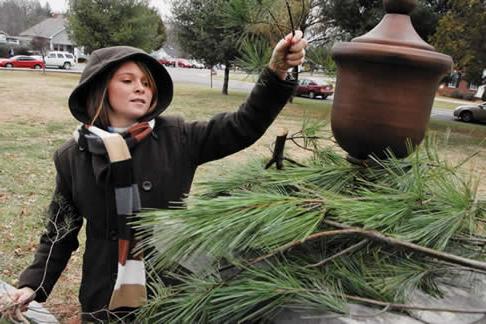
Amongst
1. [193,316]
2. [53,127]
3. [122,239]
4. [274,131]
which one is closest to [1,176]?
[53,127]

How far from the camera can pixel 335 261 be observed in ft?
3.33

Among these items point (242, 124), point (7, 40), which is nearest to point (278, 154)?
point (242, 124)

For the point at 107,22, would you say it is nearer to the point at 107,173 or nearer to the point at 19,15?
the point at 107,173

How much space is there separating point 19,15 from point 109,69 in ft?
280

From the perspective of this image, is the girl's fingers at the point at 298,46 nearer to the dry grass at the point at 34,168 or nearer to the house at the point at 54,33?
the dry grass at the point at 34,168

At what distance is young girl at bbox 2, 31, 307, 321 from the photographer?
1442 mm

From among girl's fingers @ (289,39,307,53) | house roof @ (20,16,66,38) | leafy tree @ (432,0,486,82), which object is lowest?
house roof @ (20,16,66,38)

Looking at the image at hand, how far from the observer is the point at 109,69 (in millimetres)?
1533

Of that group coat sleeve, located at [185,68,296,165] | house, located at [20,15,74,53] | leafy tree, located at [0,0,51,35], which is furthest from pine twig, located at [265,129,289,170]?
leafy tree, located at [0,0,51,35]

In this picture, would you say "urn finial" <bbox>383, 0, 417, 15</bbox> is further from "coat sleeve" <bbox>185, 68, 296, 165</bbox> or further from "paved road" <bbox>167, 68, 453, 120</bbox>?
"paved road" <bbox>167, 68, 453, 120</bbox>

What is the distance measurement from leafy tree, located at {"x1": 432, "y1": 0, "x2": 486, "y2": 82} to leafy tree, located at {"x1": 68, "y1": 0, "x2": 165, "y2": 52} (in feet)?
51.9

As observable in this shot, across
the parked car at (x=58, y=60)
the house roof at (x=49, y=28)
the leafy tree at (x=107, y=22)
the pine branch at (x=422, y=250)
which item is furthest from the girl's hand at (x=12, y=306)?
the house roof at (x=49, y=28)

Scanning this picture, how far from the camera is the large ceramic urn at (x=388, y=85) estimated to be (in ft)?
4.03

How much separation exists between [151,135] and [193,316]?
773 mm
